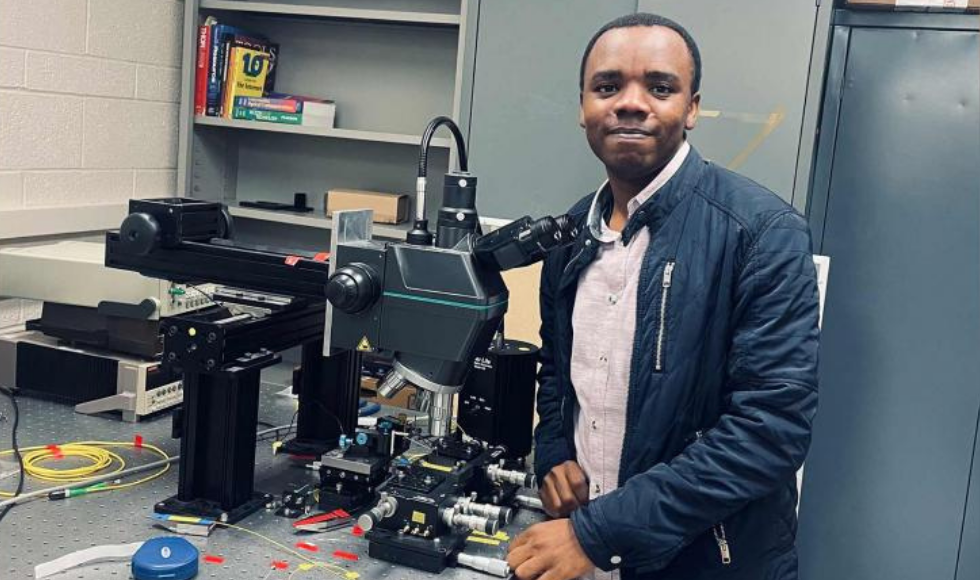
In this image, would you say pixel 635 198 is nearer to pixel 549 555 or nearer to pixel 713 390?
pixel 713 390

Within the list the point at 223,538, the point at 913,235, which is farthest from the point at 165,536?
the point at 913,235

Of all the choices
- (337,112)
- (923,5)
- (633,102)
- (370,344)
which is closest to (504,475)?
(370,344)

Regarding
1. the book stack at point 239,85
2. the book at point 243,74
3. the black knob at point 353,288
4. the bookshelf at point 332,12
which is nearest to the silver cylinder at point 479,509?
the black knob at point 353,288

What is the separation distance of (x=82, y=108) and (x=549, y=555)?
6.71 ft

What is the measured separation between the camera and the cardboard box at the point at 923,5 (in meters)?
2.20

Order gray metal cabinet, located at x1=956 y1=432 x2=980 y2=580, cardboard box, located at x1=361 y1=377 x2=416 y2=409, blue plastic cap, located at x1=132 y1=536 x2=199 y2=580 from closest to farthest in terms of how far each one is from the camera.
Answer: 1. blue plastic cap, located at x1=132 y1=536 x2=199 y2=580
2. cardboard box, located at x1=361 y1=377 x2=416 y2=409
3. gray metal cabinet, located at x1=956 y1=432 x2=980 y2=580

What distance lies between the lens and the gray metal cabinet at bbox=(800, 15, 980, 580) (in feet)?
7.41

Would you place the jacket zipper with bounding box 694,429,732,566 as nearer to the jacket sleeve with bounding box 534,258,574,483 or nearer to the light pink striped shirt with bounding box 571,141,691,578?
the light pink striped shirt with bounding box 571,141,691,578

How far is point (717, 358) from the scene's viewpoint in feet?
4.08

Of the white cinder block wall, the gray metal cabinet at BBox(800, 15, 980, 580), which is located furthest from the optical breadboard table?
the gray metal cabinet at BBox(800, 15, 980, 580)

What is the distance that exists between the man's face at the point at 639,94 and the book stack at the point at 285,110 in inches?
68.4

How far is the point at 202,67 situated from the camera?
2.88m

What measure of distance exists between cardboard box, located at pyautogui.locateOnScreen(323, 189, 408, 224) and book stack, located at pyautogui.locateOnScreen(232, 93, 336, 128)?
24cm

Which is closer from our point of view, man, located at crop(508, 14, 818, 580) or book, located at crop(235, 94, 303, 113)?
man, located at crop(508, 14, 818, 580)
